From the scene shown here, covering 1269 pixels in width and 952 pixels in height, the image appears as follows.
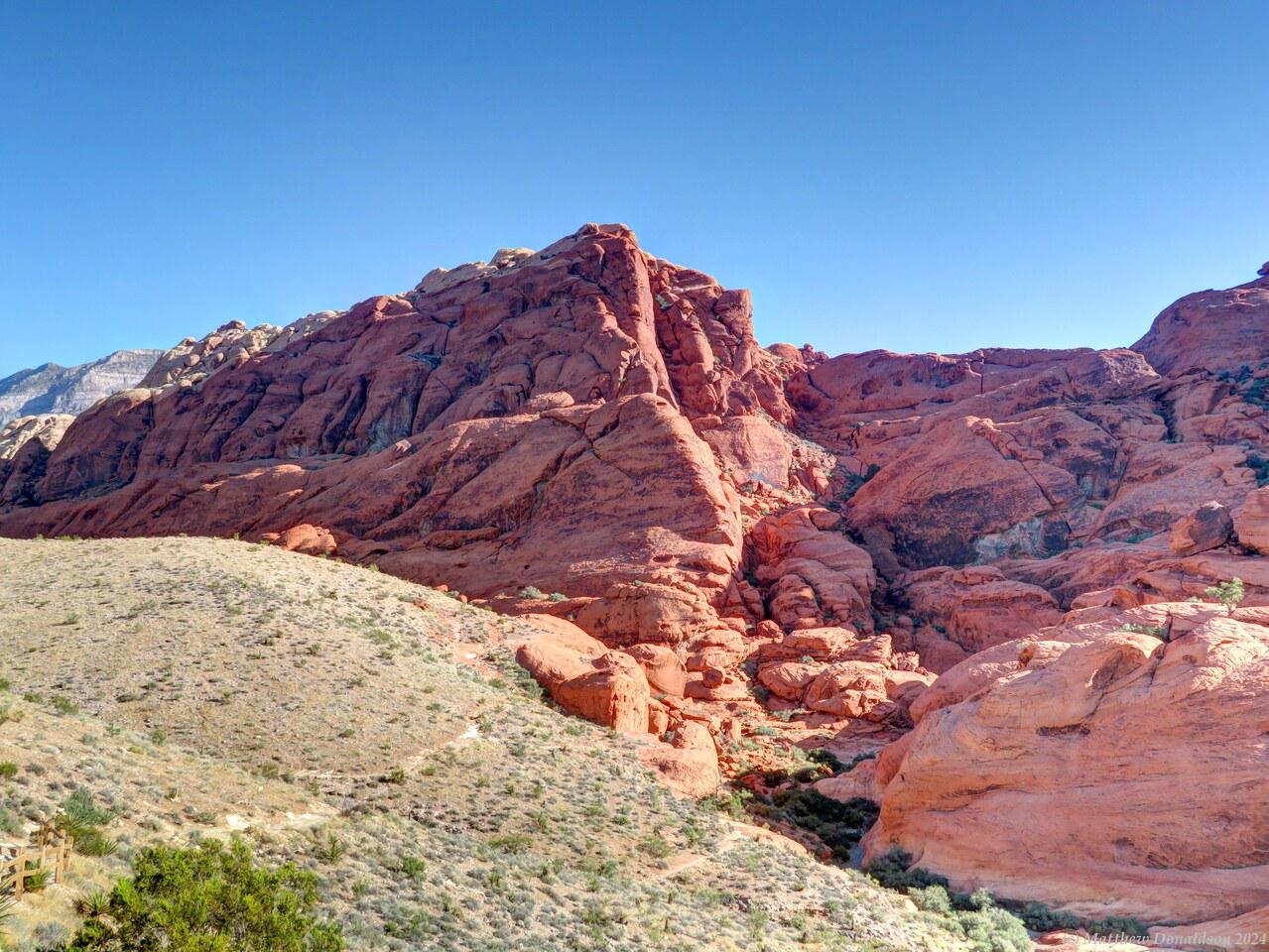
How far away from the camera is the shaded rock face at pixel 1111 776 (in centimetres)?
1627

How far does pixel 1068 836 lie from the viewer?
1773cm

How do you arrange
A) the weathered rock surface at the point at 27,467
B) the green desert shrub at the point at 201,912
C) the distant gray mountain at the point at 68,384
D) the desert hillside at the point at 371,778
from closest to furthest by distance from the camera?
the green desert shrub at the point at 201,912 < the desert hillside at the point at 371,778 < the weathered rock surface at the point at 27,467 < the distant gray mountain at the point at 68,384

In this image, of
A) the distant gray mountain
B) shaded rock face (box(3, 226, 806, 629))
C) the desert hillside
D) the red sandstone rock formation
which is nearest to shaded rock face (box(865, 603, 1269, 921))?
the red sandstone rock formation

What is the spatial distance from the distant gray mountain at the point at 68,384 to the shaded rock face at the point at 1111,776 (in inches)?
7417

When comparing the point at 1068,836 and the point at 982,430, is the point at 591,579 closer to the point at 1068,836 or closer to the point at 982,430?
the point at 1068,836

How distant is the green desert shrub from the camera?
27.3 feet

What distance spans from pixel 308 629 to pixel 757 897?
15037 millimetres

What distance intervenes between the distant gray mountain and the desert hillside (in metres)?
173

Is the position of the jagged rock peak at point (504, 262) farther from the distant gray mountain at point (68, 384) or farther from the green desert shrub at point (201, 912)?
the distant gray mountain at point (68, 384)

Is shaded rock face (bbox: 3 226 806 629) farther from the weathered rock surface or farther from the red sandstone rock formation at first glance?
the weathered rock surface

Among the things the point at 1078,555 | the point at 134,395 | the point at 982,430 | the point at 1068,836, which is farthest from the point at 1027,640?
the point at 134,395

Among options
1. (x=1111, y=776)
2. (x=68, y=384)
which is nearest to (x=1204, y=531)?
(x=1111, y=776)

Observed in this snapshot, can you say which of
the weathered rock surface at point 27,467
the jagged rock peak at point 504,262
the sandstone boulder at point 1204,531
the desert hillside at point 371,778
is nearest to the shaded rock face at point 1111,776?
the desert hillside at point 371,778

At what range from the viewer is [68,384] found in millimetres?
174000
